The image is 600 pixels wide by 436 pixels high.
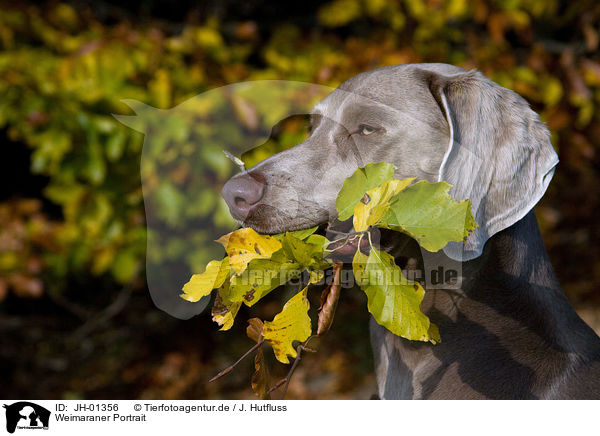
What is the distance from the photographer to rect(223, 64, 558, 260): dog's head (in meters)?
1.63

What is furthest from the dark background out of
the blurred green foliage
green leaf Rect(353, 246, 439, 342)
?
green leaf Rect(353, 246, 439, 342)

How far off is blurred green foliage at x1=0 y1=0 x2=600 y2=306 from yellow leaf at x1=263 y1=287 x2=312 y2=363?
1.54 metres

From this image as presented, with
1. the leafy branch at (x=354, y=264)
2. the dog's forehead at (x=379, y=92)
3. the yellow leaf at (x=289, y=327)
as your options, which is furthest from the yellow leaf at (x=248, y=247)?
the dog's forehead at (x=379, y=92)

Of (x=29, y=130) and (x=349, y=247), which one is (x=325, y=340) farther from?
(x=349, y=247)

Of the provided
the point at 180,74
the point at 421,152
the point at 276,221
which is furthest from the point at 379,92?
the point at 180,74

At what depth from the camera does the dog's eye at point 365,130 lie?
1887 mm

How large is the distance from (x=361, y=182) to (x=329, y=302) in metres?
0.31

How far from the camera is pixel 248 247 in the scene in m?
1.38

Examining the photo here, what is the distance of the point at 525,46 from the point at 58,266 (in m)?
3.75

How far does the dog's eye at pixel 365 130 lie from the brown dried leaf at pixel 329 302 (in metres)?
0.60

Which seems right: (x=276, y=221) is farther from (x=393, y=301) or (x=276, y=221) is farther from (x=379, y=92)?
(x=379, y=92)
